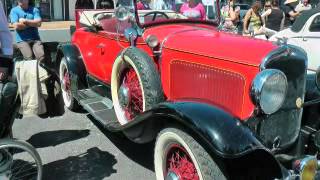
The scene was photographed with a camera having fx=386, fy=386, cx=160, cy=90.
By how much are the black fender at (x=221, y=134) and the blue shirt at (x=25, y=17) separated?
3.87m

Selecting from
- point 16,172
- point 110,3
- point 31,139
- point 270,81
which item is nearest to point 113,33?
point 31,139

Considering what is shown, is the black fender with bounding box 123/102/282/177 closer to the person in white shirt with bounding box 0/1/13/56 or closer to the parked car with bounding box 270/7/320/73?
the person in white shirt with bounding box 0/1/13/56

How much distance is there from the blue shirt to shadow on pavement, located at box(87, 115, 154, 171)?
8.06 ft

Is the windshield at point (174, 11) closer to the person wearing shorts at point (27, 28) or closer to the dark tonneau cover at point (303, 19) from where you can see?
the person wearing shorts at point (27, 28)

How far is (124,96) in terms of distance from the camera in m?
3.79

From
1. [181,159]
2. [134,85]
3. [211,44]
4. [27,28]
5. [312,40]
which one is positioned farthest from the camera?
[312,40]

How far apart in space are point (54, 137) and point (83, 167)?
0.94 metres

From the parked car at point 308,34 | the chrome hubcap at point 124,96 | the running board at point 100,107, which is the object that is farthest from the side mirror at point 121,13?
the parked car at point 308,34

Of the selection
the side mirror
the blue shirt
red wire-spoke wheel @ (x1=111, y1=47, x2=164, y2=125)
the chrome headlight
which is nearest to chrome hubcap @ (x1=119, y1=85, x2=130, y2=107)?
red wire-spoke wheel @ (x1=111, y1=47, x2=164, y2=125)

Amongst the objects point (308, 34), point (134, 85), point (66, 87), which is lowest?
point (66, 87)

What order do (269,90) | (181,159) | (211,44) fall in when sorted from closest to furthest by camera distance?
(269,90) < (181,159) < (211,44)

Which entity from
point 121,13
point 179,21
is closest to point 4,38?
point 121,13

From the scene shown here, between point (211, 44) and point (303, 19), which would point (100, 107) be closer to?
point (211, 44)

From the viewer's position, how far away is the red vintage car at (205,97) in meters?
2.49
